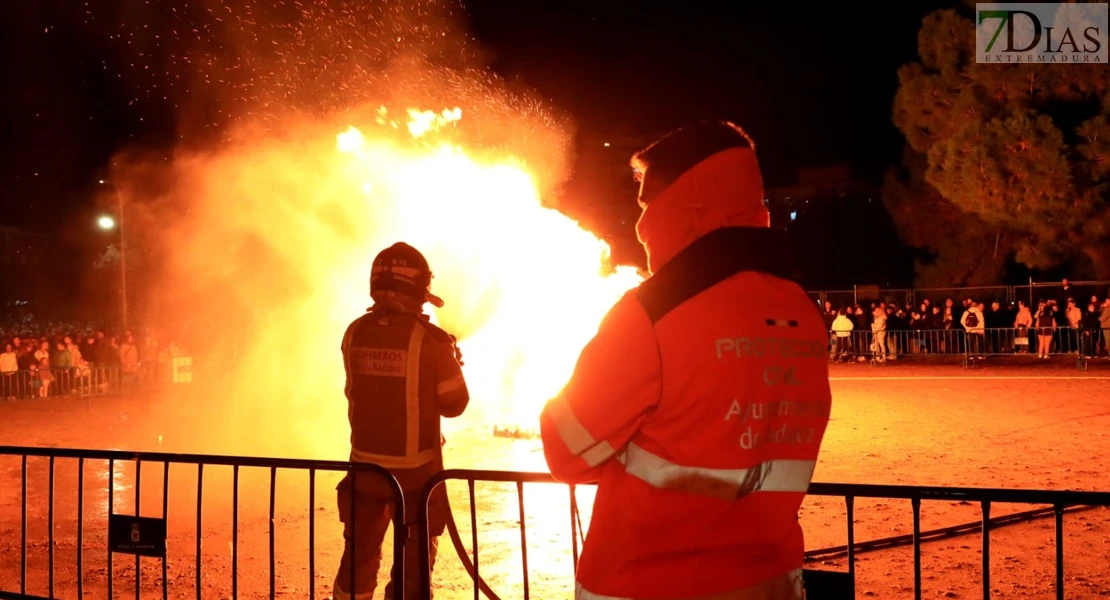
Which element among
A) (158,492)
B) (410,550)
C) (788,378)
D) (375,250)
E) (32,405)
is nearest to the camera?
(788,378)

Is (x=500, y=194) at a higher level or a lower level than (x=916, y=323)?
higher

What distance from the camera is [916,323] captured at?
2505 cm

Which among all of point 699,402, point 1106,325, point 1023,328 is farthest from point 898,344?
point 699,402

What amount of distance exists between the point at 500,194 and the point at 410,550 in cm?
990

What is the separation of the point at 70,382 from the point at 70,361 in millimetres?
575

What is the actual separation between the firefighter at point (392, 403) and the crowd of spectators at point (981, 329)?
20.5m

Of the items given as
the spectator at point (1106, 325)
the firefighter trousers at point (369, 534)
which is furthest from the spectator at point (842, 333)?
the firefighter trousers at point (369, 534)

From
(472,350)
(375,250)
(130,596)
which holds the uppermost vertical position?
(375,250)

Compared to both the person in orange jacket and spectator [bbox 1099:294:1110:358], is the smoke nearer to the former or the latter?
the person in orange jacket

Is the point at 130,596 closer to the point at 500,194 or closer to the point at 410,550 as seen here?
the point at 410,550

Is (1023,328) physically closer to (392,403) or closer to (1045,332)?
(1045,332)

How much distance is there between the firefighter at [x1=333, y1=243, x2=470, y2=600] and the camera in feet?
15.7

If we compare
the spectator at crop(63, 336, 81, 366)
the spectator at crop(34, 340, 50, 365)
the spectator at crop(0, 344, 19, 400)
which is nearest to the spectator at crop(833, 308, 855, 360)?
the spectator at crop(63, 336, 81, 366)

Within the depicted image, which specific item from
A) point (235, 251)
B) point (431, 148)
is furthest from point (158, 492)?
point (235, 251)
